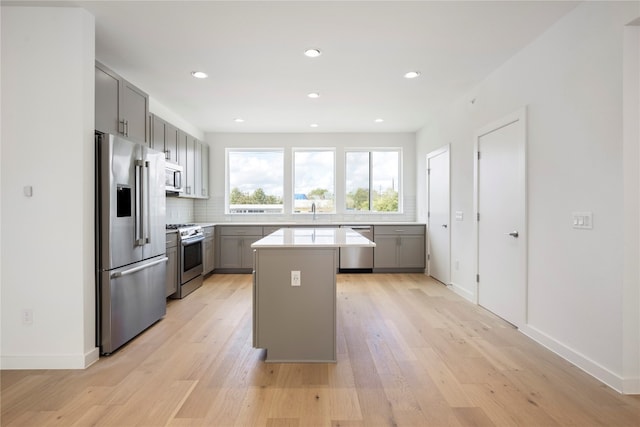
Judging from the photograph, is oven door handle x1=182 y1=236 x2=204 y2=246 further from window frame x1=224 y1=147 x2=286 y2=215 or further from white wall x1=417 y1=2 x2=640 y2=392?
white wall x1=417 y1=2 x2=640 y2=392

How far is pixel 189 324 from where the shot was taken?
3336 mm

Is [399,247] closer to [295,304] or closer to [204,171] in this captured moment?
[295,304]

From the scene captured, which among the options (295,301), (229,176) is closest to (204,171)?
(229,176)

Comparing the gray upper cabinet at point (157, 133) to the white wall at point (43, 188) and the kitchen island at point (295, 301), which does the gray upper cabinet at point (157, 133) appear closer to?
the white wall at point (43, 188)

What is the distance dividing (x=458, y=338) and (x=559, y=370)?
75cm

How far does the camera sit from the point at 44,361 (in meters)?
2.39

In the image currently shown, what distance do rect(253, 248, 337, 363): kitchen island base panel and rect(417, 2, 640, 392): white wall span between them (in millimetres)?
1808

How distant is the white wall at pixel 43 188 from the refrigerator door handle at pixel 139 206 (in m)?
0.50

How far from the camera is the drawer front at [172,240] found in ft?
13.4

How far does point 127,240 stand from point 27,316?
819 mm

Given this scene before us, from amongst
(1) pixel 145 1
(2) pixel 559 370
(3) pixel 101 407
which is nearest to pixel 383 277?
(2) pixel 559 370

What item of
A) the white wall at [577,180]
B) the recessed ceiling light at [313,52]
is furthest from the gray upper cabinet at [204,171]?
the white wall at [577,180]

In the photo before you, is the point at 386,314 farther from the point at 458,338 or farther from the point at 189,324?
the point at 189,324

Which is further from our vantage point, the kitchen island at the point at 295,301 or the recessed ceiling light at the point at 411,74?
the recessed ceiling light at the point at 411,74
